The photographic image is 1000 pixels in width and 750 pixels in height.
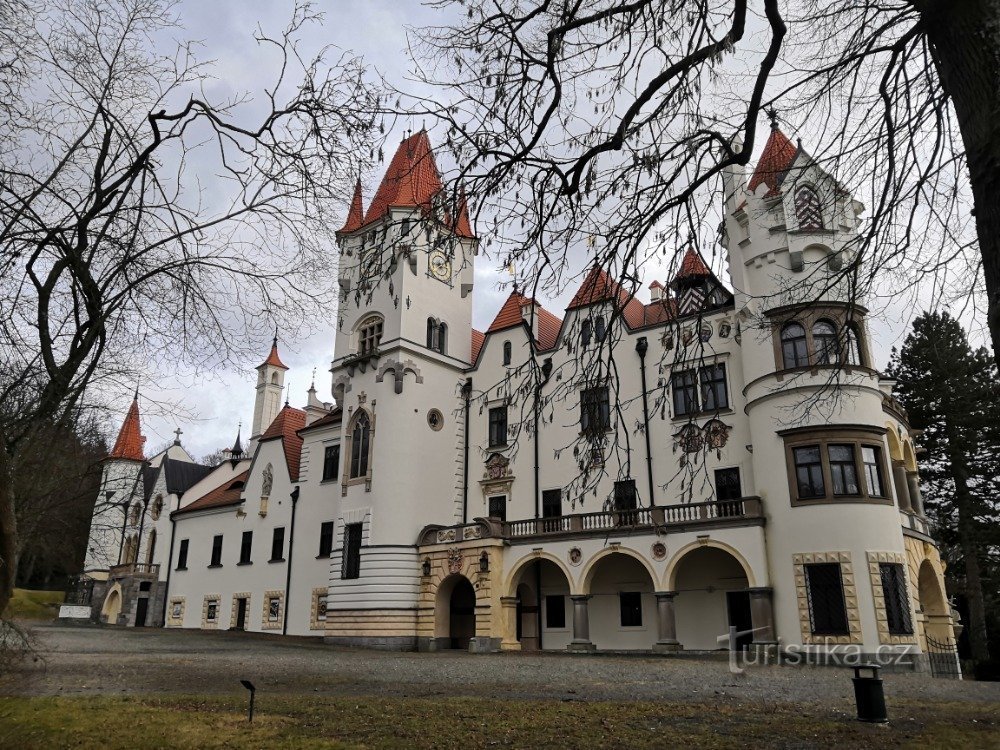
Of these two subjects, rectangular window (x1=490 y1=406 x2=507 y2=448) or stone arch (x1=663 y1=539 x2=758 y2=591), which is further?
rectangular window (x1=490 y1=406 x2=507 y2=448)

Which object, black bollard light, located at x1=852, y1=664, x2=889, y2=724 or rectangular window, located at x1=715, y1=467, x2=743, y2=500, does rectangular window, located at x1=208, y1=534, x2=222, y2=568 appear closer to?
rectangular window, located at x1=715, y1=467, x2=743, y2=500

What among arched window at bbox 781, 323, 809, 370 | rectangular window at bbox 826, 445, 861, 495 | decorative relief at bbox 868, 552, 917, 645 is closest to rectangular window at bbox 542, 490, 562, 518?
arched window at bbox 781, 323, 809, 370

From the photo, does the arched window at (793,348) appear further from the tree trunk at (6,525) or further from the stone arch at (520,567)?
the tree trunk at (6,525)

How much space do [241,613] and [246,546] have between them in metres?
3.29


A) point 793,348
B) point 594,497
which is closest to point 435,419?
point 594,497

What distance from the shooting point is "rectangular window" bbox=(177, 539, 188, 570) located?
139 ft

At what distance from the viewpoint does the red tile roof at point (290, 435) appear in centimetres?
3688

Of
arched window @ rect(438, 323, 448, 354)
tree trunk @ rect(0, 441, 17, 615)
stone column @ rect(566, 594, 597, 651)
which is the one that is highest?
arched window @ rect(438, 323, 448, 354)

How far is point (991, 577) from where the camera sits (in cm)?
3241

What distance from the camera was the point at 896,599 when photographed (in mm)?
20094

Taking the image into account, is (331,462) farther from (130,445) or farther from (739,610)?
(130,445)

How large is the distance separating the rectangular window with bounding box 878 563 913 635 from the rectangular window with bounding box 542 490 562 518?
11399mm

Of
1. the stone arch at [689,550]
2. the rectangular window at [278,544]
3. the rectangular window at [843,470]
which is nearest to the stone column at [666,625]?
the stone arch at [689,550]

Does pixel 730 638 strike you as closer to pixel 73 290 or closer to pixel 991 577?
pixel 991 577
